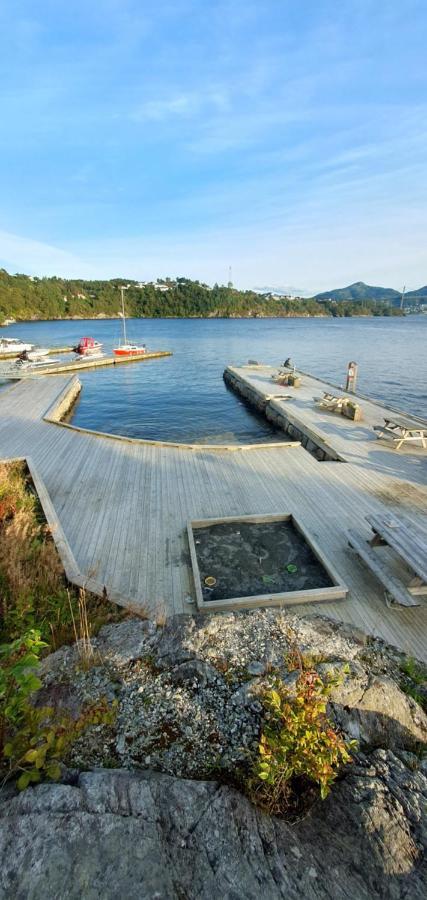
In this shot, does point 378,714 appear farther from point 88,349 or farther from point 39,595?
point 88,349

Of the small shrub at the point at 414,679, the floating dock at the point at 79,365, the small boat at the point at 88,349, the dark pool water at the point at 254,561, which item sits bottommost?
the dark pool water at the point at 254,561

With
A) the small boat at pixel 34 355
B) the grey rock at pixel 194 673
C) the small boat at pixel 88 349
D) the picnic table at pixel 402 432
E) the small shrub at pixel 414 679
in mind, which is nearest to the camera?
the grey rock at pixel 194 673

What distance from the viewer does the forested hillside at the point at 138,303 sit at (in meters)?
107

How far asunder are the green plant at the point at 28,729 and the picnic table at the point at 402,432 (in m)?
11.7

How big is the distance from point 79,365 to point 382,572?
3150 cm

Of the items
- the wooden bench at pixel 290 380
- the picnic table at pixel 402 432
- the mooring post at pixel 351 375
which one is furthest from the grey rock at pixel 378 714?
the wooden bench at pixel 290 380

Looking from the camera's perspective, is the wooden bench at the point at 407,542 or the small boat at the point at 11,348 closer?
the wooden bench at the point at 407,542

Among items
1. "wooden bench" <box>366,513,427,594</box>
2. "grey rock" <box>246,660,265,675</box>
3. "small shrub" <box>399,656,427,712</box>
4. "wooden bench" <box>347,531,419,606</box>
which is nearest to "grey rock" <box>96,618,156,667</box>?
"grey rock" <box>246,660,265,675</box>

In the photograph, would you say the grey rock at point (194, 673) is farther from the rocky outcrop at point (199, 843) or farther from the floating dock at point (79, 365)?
the floating dock at point (79, 365)

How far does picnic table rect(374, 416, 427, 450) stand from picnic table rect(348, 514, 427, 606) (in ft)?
20.8

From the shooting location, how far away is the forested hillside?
10688cm

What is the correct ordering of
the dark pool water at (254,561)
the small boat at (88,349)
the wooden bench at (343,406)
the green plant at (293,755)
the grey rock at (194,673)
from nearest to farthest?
the green plant at (293,755) < the grey rock at (194,673) < the dark pool water at (254,561) < the wooden bench at (343,406) < the small boat at (88,349)

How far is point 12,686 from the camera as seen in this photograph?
9.57ft

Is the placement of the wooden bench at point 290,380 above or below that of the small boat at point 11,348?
below
